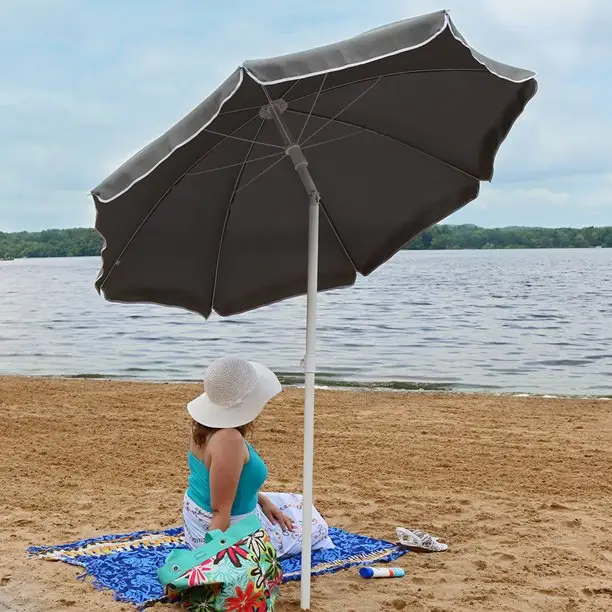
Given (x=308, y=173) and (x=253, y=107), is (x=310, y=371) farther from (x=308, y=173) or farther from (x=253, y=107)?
(x=253, y=107)

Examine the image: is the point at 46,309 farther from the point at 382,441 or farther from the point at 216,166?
the point at 216,166

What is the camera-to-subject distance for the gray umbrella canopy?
9.91 ft

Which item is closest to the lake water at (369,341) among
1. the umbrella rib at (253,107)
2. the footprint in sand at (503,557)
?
the footprint in sand at (503,557)

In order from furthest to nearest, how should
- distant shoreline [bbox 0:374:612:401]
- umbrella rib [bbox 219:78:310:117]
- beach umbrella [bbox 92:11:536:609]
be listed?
distant shoreline [bbox 0:374:612:401]
umbrella rib [bbox 219:78:310:117]
beach umbrella [bbox 92:11:536:609]

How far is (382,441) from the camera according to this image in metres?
7.71

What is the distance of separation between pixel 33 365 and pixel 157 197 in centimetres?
1261

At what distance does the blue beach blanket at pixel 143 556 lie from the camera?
4188mm

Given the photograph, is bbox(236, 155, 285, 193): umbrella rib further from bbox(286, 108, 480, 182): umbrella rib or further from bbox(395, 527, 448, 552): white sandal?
bbox(395, 527, 448, 552): white sandal

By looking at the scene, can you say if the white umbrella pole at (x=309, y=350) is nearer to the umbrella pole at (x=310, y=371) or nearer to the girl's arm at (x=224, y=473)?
the umbrella pole at (x=310, y=371)

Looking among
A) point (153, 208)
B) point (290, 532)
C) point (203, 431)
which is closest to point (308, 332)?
point (203, 431)

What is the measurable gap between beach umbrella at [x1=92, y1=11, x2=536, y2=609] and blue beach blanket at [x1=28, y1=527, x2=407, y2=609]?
736 millimetres

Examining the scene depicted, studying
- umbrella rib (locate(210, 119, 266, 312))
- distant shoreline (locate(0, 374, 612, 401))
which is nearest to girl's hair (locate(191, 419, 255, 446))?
umbrella rib (locate(210, 119, 266, 312))

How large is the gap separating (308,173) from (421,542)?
2165mm

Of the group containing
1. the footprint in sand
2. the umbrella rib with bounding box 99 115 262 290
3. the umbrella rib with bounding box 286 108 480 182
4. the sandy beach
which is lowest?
the sandy beach
